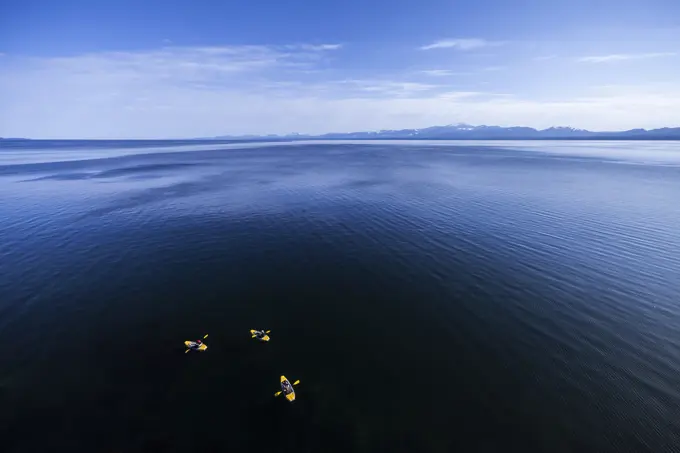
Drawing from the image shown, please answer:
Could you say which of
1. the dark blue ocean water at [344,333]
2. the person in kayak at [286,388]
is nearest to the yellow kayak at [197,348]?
the dark blue ocean water at [344,333]

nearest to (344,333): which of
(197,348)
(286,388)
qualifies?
(286,388)

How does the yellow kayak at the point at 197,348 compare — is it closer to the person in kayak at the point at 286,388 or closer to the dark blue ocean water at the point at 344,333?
the dark blue ocean water at the point at 344,333

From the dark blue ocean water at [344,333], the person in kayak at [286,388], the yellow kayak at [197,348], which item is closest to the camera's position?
the dark blue ocean water at [344,333]

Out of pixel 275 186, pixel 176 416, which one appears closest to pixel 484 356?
pixel 176 416

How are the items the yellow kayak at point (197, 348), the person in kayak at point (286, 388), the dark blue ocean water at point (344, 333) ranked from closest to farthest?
the dark blue ocean water at point (344, 333)
the person in kayak at point (286, 388)
the yellow kayak at point (197, 348)

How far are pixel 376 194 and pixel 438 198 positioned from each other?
17.1m

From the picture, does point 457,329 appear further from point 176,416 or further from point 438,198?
point 438,198

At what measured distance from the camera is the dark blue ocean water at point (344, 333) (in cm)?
1859

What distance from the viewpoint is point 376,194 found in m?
80.2

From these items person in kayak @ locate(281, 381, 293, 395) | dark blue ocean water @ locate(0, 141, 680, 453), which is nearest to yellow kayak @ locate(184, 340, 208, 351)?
dark blue ocean water @ locate(0, 141, 680, 453)

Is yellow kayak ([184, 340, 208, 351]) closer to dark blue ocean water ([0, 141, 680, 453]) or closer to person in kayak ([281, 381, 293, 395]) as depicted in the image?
dark blue ocean water ([0, 141, 680, 453])

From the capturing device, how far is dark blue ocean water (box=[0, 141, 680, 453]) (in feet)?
61.0

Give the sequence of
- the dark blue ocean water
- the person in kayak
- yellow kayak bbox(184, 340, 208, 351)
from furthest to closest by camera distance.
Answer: yellow kayak bbox(184, 340, 208, 351) < the person in kayak < the dark blue ocean water

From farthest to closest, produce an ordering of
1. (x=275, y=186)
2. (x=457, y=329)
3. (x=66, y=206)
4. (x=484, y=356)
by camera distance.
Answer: (x=275, y=186), (x=66, y=206), (x=457, y=329), (x=484, y=356)
